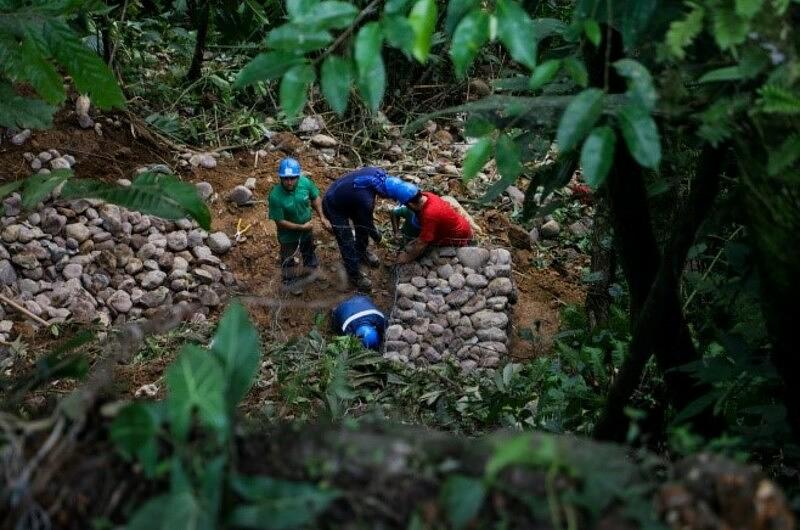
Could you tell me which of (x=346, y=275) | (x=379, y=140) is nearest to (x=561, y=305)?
(x=346, y=275)

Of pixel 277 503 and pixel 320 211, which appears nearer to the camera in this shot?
pixel 277 503

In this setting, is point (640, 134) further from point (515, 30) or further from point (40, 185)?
point (40, 185)

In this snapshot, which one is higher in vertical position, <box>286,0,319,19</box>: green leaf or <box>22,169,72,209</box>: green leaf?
<box>286,0,319,19</box>: green leaf

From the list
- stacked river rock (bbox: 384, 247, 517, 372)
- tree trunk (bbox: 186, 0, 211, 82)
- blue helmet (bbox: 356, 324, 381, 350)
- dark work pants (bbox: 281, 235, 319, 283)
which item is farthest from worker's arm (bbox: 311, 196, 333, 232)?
tree trunk (bbox: 186, 0, 211, 82)

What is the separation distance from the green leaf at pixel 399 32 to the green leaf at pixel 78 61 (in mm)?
1431

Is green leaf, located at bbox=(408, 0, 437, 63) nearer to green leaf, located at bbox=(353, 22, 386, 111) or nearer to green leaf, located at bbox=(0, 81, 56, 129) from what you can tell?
green leaf, located at bbox=(353, 22, 386, 111)

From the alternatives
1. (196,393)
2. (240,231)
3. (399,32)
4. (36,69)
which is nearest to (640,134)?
(399,32)

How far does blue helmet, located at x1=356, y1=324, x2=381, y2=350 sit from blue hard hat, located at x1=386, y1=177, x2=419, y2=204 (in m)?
1.08

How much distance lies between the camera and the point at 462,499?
4.30ft

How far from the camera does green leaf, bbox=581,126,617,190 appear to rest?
1775mm

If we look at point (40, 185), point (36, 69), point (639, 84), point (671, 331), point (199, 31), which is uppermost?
point (639, 84)

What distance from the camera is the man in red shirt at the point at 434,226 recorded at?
7098 millimetres

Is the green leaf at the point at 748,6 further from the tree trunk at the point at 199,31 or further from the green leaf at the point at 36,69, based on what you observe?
the tree trunk at the point at 199,31

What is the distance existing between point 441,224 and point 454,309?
67 cm
